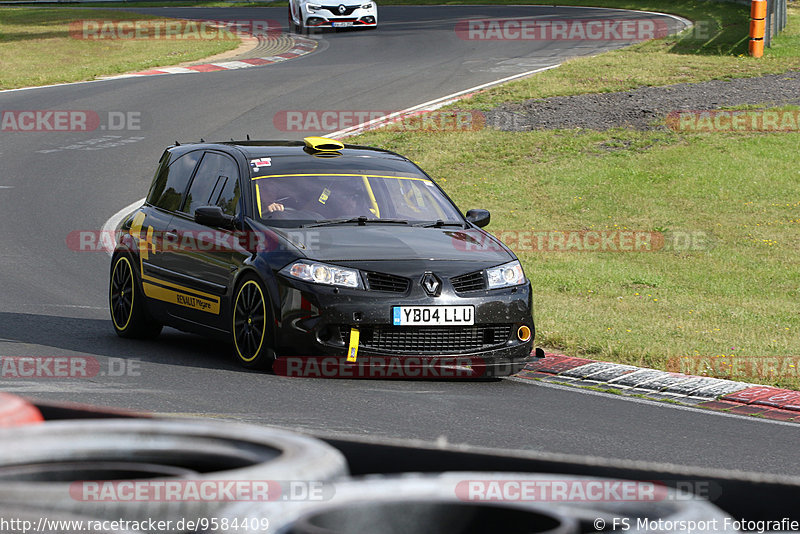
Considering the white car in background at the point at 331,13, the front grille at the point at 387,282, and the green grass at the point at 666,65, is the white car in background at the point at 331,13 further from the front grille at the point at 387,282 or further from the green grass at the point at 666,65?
the front grille at the point at 387,282

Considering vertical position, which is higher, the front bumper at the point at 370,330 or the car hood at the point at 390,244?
the car hood at the point at 390,244

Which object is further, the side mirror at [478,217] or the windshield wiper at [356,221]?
the side mirror at [478,217]

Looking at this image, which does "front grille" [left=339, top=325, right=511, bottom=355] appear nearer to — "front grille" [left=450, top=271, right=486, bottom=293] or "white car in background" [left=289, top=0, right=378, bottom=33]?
"front grille" [left=450, top=271, right=486, bottom=293]

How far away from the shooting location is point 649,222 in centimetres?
1792

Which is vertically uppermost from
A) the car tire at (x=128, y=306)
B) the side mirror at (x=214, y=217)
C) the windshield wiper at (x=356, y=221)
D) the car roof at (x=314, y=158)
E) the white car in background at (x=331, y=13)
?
the white car in background at (x=331, y=13)

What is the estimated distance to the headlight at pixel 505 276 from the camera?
908 centimetres

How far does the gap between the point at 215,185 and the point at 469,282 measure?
253 centimetres

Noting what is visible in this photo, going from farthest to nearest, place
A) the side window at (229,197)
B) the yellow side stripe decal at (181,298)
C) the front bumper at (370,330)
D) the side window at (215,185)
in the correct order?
1. the side window at (215,185)
2. the side window at (229,197)
3. the yellow side stripe decal at (181,298)
4. the front bumper at (370,330)

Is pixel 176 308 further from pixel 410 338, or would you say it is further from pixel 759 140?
pixel 759 140

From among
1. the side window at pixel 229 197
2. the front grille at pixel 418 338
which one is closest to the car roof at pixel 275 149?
the side window at pixel 229 197

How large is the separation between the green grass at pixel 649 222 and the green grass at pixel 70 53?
11.7 m


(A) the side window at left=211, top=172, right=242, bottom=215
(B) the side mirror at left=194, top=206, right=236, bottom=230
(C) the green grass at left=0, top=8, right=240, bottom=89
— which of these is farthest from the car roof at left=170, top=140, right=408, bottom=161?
(C) the green grass at left=0, top=8, right=240, bottom=89

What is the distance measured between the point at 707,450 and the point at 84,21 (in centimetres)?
3960

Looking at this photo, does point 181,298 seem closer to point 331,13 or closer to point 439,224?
point 439,224
